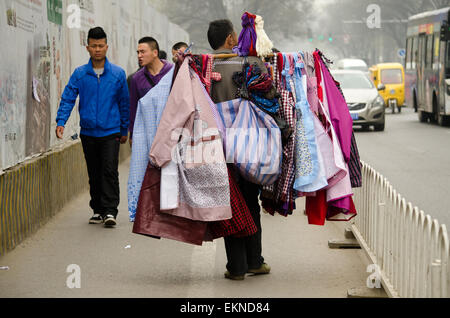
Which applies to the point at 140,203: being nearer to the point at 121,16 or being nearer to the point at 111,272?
the point at 111,272

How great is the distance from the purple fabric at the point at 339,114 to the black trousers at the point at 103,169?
3226 millimetres

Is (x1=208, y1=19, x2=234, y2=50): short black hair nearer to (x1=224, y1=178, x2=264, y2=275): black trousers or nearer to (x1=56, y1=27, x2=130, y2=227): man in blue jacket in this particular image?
(x1=224, y1=178, x2=264, y2=275): black trousers

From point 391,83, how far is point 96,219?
2926cm

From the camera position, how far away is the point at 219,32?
22.0ft

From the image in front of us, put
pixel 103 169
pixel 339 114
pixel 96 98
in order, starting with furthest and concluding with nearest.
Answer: pixel 103 169, pixel 96 98, pixel 339 114

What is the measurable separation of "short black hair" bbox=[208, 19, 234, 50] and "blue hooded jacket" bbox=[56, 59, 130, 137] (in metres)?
2.77

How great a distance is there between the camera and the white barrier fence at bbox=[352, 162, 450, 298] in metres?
4.71

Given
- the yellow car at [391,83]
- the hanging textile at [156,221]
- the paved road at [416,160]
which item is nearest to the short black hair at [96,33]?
the hanging textile at [156,221]

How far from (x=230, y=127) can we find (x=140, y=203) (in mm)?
785

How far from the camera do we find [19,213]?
8.28 m

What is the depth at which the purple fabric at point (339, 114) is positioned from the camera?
6.52 meters

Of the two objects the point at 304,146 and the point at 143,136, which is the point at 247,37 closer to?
the point at 304,146
